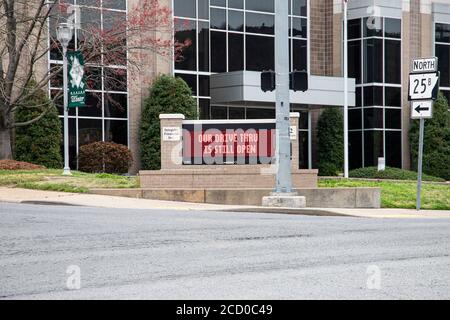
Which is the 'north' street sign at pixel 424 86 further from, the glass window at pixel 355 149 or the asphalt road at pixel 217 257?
Result: the glass window at pixel 355 149

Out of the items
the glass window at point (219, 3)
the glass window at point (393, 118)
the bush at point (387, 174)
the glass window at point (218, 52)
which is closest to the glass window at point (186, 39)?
the glass window at point (218, 52)

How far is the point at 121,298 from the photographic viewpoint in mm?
8688

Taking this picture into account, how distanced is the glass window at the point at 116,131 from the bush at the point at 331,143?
31.8 feet

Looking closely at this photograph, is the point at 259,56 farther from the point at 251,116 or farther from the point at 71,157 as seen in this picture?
the point at 71,157

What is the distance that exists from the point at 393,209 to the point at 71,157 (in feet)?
52.6

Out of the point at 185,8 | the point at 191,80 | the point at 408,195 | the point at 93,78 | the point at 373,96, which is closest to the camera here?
the point at 408,195

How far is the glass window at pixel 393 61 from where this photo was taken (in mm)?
41969

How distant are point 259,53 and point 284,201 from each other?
63.8 feet

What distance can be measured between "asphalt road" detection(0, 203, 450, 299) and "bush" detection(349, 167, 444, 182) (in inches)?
736

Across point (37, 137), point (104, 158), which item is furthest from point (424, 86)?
point (37, 137)

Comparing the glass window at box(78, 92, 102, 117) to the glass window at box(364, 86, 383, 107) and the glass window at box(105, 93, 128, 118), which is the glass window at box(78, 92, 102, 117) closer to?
the glass window at box(105, 93, 128, 118)

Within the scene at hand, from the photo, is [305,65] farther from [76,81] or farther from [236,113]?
[76,81]

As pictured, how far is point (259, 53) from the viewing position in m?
40.2
